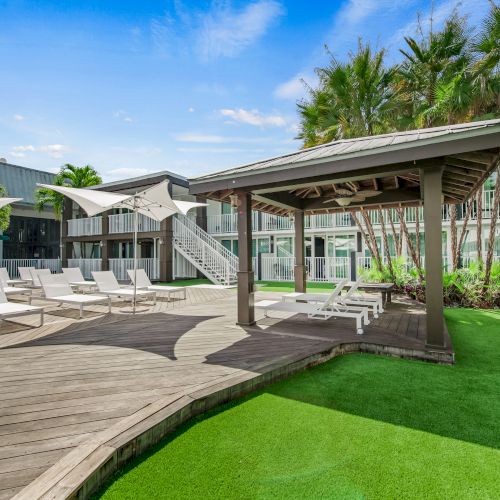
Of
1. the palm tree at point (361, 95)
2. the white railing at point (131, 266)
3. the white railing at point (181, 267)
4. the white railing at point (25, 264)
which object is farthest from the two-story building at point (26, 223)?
the palm tree at point (361, 95)

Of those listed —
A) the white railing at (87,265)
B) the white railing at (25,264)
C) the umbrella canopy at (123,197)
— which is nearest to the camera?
the umbrella canopy at (123,197)

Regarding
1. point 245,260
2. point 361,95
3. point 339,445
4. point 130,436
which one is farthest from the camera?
point 361,95

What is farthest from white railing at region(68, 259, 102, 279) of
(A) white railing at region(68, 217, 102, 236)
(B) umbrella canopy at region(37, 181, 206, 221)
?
(B) umbrella canopy at region(37, 181, 206, 221)

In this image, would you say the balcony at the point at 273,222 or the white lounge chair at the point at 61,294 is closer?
the white lounge chair at the point at 61,294

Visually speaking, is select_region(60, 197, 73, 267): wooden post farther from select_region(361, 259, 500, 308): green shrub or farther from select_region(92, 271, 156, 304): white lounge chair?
select_region(361, 259, 500, 308): green shrub

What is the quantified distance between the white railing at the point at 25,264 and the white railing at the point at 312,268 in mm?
15043

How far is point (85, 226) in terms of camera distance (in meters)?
20.6

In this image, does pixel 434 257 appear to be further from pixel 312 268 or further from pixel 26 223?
pixel 26 223

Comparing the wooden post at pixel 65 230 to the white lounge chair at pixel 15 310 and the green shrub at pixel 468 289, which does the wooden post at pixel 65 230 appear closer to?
the white lounge chair at pixel 15 310

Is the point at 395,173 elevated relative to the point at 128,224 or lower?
lower

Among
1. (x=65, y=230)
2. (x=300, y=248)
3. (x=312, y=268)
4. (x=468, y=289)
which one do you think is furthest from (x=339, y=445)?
(x=65, y=230)

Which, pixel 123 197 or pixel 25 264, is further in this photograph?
pixel 25 264

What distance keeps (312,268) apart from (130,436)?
15.6 meters

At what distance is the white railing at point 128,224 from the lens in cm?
1814
